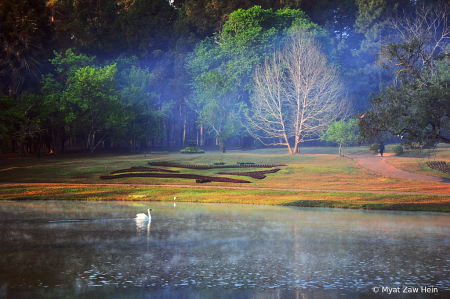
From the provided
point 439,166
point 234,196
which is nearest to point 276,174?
point 234,196

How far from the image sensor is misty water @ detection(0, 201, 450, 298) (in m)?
9.17

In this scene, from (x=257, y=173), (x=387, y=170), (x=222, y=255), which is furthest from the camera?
(x=387, y=170)

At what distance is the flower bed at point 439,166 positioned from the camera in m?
36.9

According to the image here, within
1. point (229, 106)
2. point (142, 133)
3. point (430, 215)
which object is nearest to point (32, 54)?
point (142, 133)

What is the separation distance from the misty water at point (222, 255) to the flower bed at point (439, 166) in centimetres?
1828

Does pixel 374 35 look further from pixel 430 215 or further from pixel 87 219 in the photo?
pixel 87 219

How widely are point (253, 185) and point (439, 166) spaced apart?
17.7 meters

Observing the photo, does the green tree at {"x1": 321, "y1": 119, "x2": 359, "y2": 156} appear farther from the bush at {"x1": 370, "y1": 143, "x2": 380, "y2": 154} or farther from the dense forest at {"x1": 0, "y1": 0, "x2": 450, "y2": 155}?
the bush at {"x1": 370, "y1": 143, "x2": 380, "y2": 154}

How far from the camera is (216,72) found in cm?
6369

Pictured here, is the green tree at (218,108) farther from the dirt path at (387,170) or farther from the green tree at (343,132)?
the dirt path at (387,170)

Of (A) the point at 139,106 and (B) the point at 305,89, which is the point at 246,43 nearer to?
(A) the point at 139,106

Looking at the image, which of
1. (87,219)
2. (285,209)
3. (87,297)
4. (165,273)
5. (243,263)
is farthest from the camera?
(285,209)

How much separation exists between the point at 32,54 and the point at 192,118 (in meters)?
36.4

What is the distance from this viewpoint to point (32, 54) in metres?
65.9
